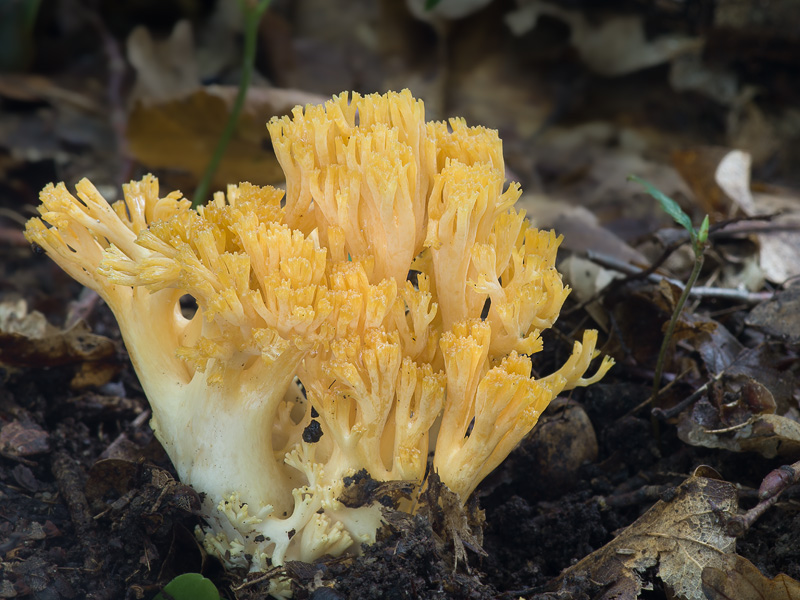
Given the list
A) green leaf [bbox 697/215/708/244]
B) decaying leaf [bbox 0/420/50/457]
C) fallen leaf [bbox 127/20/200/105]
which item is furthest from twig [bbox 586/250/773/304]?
fallen leaf [bbox 127/20/200/105]

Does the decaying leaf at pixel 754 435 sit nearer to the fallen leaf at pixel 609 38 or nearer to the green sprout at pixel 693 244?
the green sprout at pixel 693 244

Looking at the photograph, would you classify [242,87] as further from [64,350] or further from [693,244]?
[693,244]

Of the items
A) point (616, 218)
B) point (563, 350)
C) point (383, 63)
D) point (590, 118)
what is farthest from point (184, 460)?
point (590, 118)

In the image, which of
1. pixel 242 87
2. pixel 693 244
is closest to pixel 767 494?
pixel 693 244

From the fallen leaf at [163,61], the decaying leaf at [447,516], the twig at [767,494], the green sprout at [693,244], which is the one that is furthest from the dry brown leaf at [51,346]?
the fallen leaf at [163,61]

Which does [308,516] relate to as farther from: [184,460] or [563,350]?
[563,350]

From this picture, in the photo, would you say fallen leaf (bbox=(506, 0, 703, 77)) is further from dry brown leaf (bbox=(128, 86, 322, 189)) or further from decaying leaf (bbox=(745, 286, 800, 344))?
decaying leaf (bbox=(745, 286, 800, 344))
